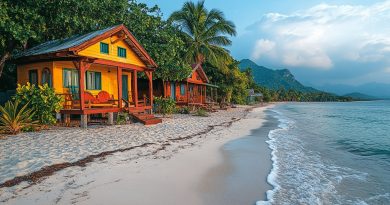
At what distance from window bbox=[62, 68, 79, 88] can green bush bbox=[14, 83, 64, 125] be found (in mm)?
2151

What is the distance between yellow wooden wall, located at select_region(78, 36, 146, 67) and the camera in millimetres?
13930

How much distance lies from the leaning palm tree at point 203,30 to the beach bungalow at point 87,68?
479 inches

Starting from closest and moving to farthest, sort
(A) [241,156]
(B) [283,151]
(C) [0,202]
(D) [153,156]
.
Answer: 1. (C) [0,202]
2. (D) [153,156]
3. (A) [241,156]
4. (B) [283,151]

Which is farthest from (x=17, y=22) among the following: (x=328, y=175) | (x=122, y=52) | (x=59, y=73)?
(x=328, y=175)

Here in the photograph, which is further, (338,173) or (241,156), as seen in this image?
(241,156)

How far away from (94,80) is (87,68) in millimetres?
3163

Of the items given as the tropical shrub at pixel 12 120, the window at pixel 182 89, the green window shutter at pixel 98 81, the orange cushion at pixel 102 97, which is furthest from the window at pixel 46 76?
the window at pixel 182 89

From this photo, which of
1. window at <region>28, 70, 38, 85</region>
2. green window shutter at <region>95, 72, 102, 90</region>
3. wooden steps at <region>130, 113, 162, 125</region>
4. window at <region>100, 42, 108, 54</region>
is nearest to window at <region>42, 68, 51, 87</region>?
window at <region>28, 70, 38, 85</region>

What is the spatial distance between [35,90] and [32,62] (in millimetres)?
2790

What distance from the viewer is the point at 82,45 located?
12.5m

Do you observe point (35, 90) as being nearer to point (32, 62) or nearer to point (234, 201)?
point (32, 62)

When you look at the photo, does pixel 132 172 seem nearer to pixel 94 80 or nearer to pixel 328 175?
pixel 328 175

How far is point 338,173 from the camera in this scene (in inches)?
291

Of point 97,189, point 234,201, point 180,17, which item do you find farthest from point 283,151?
point 180,17
